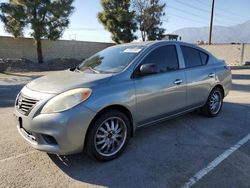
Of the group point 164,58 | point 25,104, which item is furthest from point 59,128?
point 164,58

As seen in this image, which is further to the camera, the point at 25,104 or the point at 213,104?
the point at 213,104

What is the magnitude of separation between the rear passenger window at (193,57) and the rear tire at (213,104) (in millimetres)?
749

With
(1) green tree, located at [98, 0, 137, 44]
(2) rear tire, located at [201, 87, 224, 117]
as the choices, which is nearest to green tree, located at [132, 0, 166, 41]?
(1) green tree, located at [98, 0, 137, 44]

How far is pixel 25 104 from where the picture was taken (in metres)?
3.65

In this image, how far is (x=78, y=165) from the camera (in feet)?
12.3

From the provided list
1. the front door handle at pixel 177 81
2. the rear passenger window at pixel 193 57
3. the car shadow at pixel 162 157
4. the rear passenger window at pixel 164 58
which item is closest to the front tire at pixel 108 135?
the car shadow at pixel 162 157

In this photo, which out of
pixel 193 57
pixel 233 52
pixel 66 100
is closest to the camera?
pixel 66 100

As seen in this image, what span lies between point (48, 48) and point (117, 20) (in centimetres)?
708

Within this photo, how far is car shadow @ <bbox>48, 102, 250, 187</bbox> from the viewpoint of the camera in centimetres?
339

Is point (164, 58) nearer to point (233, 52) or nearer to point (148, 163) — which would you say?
point (148, 163)

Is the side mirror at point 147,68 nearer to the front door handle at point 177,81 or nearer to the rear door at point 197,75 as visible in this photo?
the front door handle at point 177,81

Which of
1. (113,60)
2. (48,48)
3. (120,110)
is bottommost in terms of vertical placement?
(120,110)

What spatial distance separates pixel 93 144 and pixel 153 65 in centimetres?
153

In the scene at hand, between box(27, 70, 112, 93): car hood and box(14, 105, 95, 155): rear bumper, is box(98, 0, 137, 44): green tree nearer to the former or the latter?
box(27, 70, 112, 93): car hood
